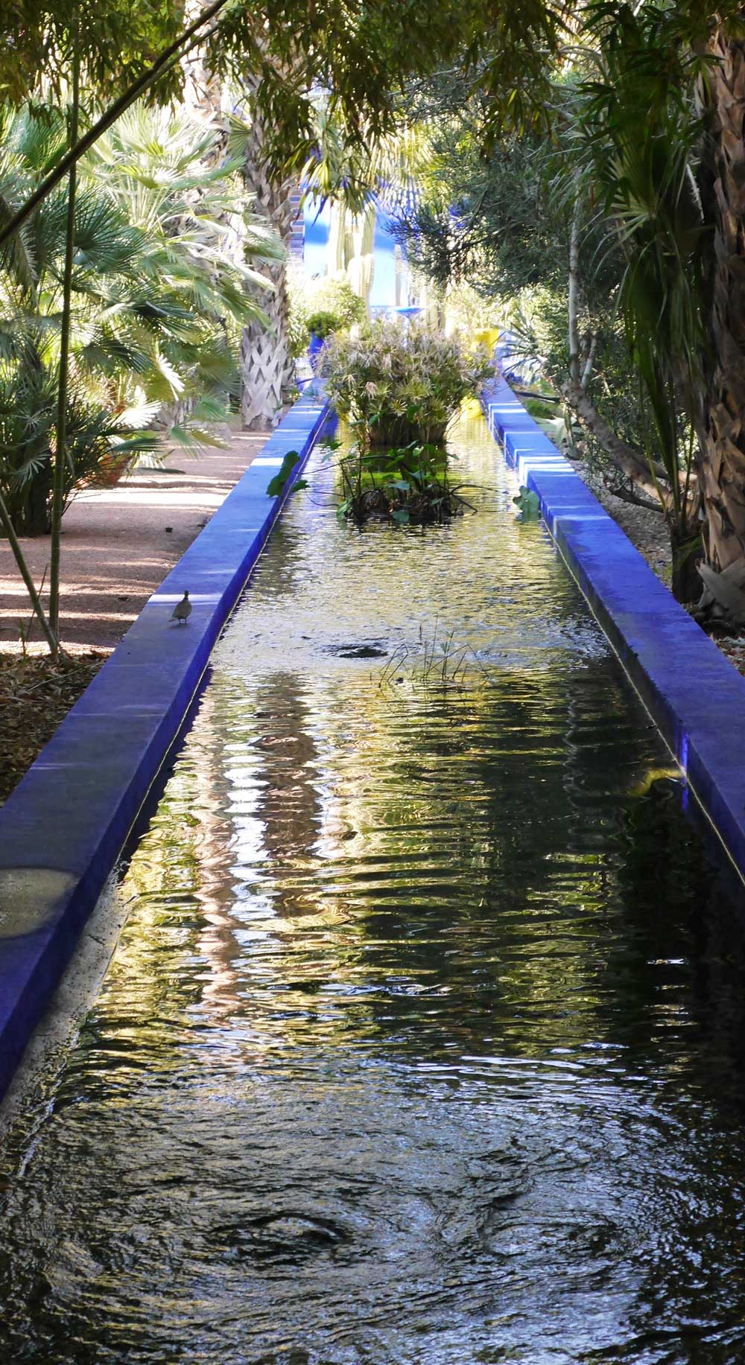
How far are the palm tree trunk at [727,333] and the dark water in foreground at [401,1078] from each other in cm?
245

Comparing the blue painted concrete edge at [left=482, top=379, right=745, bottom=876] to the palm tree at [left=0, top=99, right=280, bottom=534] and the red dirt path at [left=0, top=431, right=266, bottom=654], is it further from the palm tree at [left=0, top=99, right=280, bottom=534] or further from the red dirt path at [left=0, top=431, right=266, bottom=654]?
the palm tree at [left=0, top=99, right=280, bottom=534]

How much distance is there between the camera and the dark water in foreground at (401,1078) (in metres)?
2.33

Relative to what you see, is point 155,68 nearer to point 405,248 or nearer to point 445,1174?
point 445,1174

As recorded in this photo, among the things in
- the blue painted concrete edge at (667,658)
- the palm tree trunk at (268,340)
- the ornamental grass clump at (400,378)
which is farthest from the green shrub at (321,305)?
the blue painted concrete edge at (667,658)

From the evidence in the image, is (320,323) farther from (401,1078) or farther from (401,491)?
(401,1078)

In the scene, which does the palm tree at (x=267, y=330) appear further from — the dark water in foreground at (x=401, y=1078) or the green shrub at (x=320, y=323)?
the dark water in foreground at (x=401, y=1078)

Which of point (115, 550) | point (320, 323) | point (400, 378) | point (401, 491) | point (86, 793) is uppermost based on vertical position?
point (320, 323)

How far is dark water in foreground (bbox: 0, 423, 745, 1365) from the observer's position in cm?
233

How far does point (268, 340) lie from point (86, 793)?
1728 cm

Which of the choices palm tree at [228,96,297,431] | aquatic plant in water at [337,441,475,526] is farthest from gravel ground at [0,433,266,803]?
palm tree at [228,96,297,431]

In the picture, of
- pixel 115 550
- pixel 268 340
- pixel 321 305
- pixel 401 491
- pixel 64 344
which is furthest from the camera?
pixel 321 305

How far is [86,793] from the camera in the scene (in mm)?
4348

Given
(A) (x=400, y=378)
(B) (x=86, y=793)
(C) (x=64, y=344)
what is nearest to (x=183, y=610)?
(C) (x=64, y=344)

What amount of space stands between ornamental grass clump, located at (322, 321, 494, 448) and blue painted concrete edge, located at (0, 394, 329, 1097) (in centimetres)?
467
